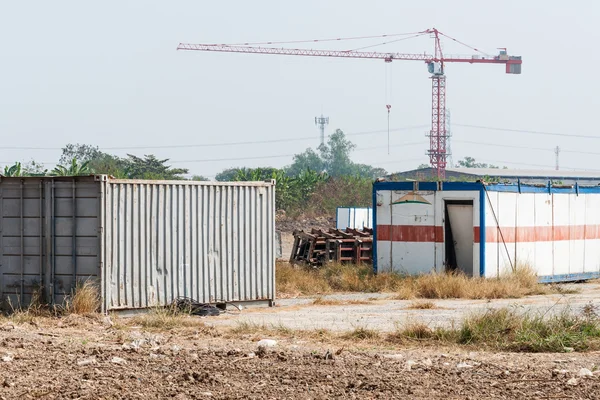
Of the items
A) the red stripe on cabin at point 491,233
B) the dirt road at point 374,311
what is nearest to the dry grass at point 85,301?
the dirt road at point 374,311

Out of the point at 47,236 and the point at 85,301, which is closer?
the point at 85,301

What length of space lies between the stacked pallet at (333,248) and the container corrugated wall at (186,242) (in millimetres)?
7203

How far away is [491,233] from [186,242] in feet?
29.3

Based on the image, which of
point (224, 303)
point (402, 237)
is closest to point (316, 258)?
point (402, 237)

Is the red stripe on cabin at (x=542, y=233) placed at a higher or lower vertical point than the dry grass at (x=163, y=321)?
higher

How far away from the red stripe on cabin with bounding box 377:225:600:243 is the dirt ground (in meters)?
11.3

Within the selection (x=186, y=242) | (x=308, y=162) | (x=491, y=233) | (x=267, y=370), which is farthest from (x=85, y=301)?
(x=308, y=162)

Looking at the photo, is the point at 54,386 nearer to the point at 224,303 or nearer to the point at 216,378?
the point at 216,378

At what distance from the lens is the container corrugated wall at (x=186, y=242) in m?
16.8

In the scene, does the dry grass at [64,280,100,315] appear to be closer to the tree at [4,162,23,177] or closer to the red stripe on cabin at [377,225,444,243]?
the red stripe on cabin at [377,225,444,243]

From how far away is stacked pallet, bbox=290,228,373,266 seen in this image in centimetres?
2644

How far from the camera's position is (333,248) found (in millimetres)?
26703

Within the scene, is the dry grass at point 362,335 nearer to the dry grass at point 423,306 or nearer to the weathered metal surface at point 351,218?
the dry grass at point 423,306

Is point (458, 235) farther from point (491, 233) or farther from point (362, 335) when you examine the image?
point (362, 335)
